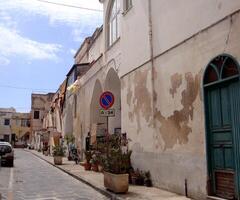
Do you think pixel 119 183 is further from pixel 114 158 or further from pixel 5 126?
pixel 5 126

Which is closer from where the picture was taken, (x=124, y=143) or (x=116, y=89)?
(x=124, y=143)

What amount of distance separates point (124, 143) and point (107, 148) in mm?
1134

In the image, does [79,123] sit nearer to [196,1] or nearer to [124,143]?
[124,143]

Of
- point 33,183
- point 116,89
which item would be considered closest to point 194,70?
point 33,183

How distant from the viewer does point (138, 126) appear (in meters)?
14.0

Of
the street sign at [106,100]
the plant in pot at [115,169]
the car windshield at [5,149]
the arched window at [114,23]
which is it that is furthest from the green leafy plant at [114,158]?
the car windshield at [5,149]

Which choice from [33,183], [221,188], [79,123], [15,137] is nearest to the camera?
[221,188]

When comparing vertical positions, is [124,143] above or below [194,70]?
below

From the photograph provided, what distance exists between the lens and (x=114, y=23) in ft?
61.9

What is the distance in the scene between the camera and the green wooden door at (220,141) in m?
8.52

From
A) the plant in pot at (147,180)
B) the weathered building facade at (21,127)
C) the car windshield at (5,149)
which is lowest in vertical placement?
the plant in pot at (147,180)

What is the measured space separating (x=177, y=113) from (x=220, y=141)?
84.9 inches

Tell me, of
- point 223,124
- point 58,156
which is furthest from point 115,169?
point 58,156

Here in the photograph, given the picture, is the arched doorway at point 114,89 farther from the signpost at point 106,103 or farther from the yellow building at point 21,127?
the yellow building at point 21,127
